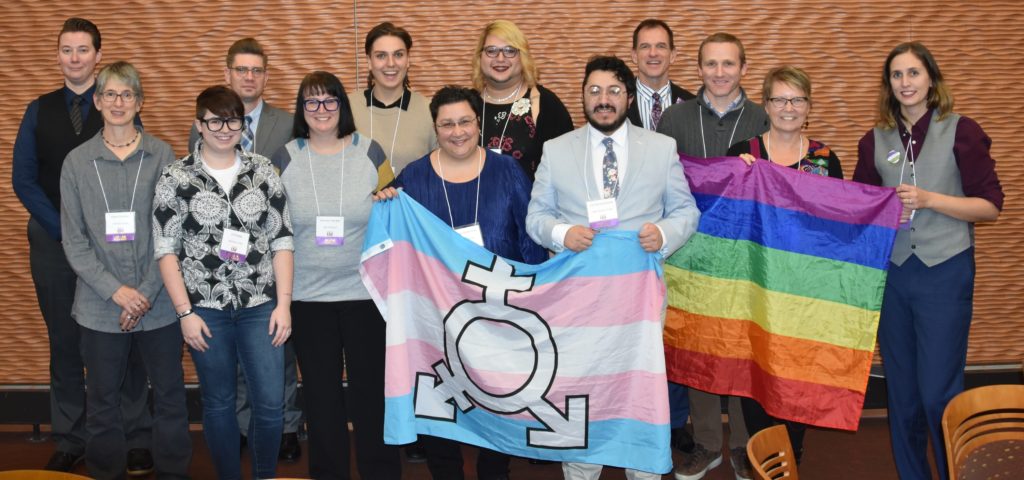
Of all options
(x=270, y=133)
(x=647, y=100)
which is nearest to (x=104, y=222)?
(x=270, y=133)

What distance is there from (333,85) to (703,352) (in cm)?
180

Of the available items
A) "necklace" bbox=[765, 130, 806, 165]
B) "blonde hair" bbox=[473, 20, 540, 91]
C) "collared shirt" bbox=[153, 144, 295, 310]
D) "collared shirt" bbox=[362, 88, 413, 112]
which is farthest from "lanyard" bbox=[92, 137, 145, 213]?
"necklace" bbox=[765, 130, 806, 165]

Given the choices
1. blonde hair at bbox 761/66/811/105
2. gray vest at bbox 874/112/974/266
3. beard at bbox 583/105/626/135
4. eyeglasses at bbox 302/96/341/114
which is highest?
blonde hair at bbox 761/66/811/105

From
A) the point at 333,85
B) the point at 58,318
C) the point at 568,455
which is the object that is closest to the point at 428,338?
the point at 568,455

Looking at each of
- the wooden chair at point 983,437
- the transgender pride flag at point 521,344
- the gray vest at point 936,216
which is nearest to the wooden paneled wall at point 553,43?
the gray vest at point 936,216

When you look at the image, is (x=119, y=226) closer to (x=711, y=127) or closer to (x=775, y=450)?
(x=711, y=127)

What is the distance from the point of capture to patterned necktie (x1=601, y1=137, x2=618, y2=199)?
10.7ft

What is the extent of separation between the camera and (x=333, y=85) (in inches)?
130

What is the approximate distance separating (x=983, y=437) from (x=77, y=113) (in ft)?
12.3

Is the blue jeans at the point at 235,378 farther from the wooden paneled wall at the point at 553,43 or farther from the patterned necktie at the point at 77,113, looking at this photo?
the wooden paneled wall at the point at 553,43

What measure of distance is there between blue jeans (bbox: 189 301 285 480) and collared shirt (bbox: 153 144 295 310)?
3.0 inches

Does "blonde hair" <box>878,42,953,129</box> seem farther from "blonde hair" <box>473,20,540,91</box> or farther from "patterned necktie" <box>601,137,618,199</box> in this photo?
"blonde hair" <box>473,20,540,91</box>

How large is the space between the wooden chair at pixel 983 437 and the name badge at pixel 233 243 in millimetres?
2307

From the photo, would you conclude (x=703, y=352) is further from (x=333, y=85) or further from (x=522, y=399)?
(x=333, y=85)
